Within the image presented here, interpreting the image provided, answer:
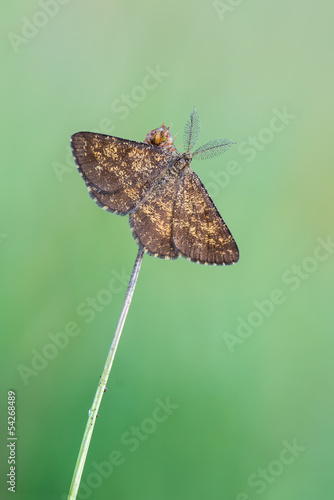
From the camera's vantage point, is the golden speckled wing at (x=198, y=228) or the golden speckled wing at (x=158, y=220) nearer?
the golden speckled wing at (x=158, y=220)

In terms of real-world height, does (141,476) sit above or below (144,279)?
below

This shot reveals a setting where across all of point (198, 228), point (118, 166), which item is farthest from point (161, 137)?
point (198, 228)

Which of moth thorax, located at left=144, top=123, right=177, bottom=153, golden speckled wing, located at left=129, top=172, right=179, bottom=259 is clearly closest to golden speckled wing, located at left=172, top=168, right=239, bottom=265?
golden speckled wing, located at left=129, top=172, right=179, bottom=259

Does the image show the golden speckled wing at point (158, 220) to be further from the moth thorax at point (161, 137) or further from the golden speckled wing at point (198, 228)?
the moth thorax at point (161, 137)

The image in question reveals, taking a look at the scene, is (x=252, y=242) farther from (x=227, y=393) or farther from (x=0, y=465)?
(x=0, y=465)

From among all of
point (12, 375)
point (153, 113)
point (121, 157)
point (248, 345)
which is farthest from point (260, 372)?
point (153, 113)

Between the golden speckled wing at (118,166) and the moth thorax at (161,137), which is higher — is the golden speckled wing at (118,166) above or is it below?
below

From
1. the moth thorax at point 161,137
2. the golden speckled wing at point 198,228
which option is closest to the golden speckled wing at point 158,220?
the golden speckled wing at point 198,228
